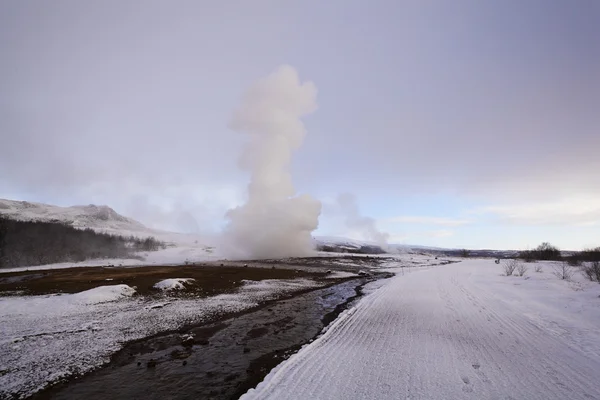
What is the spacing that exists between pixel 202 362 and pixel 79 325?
26.0 ft

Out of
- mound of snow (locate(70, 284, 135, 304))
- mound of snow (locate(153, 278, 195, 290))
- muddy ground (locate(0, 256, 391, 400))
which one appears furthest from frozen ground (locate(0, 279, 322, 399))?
mound of snow (locate(153, 278, 195, 290))

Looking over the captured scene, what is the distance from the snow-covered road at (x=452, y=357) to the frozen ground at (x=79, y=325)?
6656 mm

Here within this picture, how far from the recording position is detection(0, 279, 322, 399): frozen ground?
8.66m

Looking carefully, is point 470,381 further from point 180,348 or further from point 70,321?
point 70,321

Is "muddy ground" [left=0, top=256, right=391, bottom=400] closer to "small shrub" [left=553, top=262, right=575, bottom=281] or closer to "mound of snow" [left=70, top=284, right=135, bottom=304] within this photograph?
"mound of snow" [left=70, top=284, right=135, bottom=304]

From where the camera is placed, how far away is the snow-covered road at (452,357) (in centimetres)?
655

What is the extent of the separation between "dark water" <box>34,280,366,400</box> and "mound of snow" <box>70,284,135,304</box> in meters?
9.88

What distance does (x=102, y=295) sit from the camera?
1959cm

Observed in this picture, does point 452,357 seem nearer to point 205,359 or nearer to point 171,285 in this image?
point 205,359

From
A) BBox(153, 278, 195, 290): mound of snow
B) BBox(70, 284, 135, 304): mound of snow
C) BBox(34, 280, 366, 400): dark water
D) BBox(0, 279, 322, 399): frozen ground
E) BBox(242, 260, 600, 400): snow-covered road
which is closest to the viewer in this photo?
BBox(242, 260, 600, 400): snow-covered road

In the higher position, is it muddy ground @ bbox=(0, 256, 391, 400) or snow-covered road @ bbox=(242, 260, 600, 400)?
snow-covered road @ bbox=(242, 260, 600, 400)

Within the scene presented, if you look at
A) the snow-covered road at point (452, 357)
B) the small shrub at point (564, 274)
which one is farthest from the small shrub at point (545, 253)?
the snow-covered road at point (452, 357)

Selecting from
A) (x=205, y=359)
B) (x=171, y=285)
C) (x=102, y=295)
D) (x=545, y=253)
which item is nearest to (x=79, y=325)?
(x=102, y=295)

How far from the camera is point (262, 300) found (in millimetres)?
20469
